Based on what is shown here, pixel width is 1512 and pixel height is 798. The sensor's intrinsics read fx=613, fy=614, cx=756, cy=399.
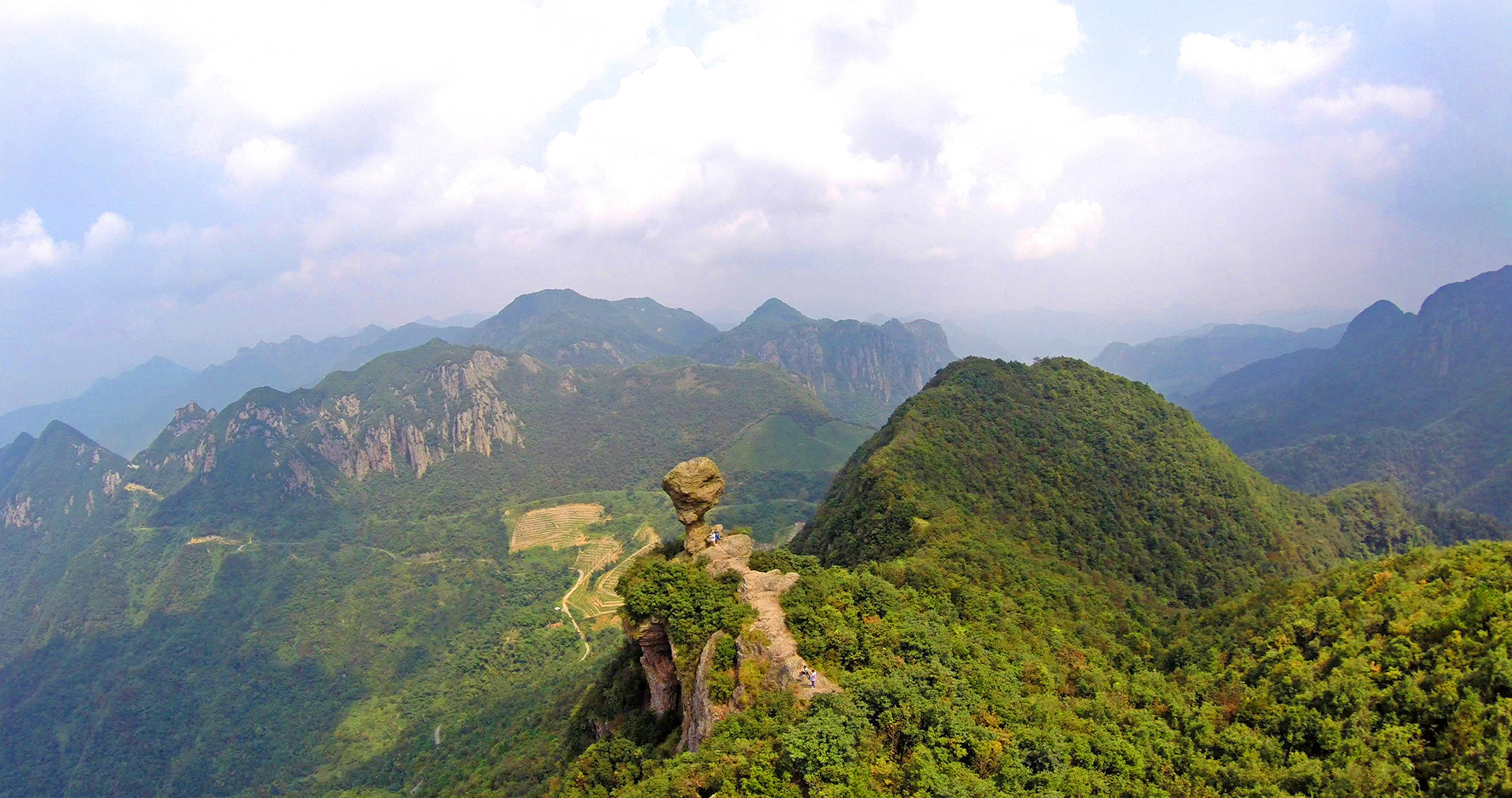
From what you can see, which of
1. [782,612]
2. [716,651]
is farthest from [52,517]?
[782,612]

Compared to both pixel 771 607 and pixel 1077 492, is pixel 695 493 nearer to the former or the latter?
pixel 771 607

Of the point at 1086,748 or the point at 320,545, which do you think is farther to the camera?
the point at 320,545

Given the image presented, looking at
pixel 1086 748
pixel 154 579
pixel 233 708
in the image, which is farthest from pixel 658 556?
pixel 154 579

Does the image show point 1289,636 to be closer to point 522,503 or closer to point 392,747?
point 392,747

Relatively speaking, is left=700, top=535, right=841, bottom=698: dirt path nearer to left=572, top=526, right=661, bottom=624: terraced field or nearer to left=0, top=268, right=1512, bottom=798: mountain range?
left=0, top=268, right=1512, bottom=798: mountain range

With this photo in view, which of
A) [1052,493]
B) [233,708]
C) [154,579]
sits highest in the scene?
[1052,493]

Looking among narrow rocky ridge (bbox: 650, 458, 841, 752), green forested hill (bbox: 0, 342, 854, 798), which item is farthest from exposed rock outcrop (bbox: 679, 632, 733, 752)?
green forested hill (bbox: 0, 342, 854, 798)
